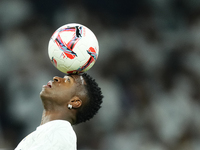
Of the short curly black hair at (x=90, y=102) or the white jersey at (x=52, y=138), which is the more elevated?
the short curly black hair at (x=90, y=102)

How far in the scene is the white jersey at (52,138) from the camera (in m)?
2.46

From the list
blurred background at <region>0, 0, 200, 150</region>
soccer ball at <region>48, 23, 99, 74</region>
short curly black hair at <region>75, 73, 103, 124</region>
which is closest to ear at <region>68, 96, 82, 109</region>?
short curly black hair at <region>75, 73, 103, 124</region>

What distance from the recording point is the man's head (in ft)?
9.62

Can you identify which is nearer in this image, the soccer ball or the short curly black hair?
the soccer ball

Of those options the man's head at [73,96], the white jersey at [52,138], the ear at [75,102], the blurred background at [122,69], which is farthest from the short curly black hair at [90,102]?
the blurred background at [122,69]

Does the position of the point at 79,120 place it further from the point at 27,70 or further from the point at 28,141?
the point at 27,70

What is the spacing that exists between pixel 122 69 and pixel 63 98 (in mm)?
2869

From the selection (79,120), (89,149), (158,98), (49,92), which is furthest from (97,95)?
(158,98)

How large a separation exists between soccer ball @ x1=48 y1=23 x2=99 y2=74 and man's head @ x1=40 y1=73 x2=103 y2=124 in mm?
130

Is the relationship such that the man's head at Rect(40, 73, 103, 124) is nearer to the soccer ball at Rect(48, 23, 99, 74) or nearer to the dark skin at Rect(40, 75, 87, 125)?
the dark skin at Rect(40, 75, 87, 125)

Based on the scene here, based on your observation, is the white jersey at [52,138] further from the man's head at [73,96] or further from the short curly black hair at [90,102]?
the short curly black hair at [90,102]

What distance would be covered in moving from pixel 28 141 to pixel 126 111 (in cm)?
305

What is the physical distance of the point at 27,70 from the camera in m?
5.59

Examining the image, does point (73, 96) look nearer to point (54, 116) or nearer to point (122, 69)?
point (54, 116)
